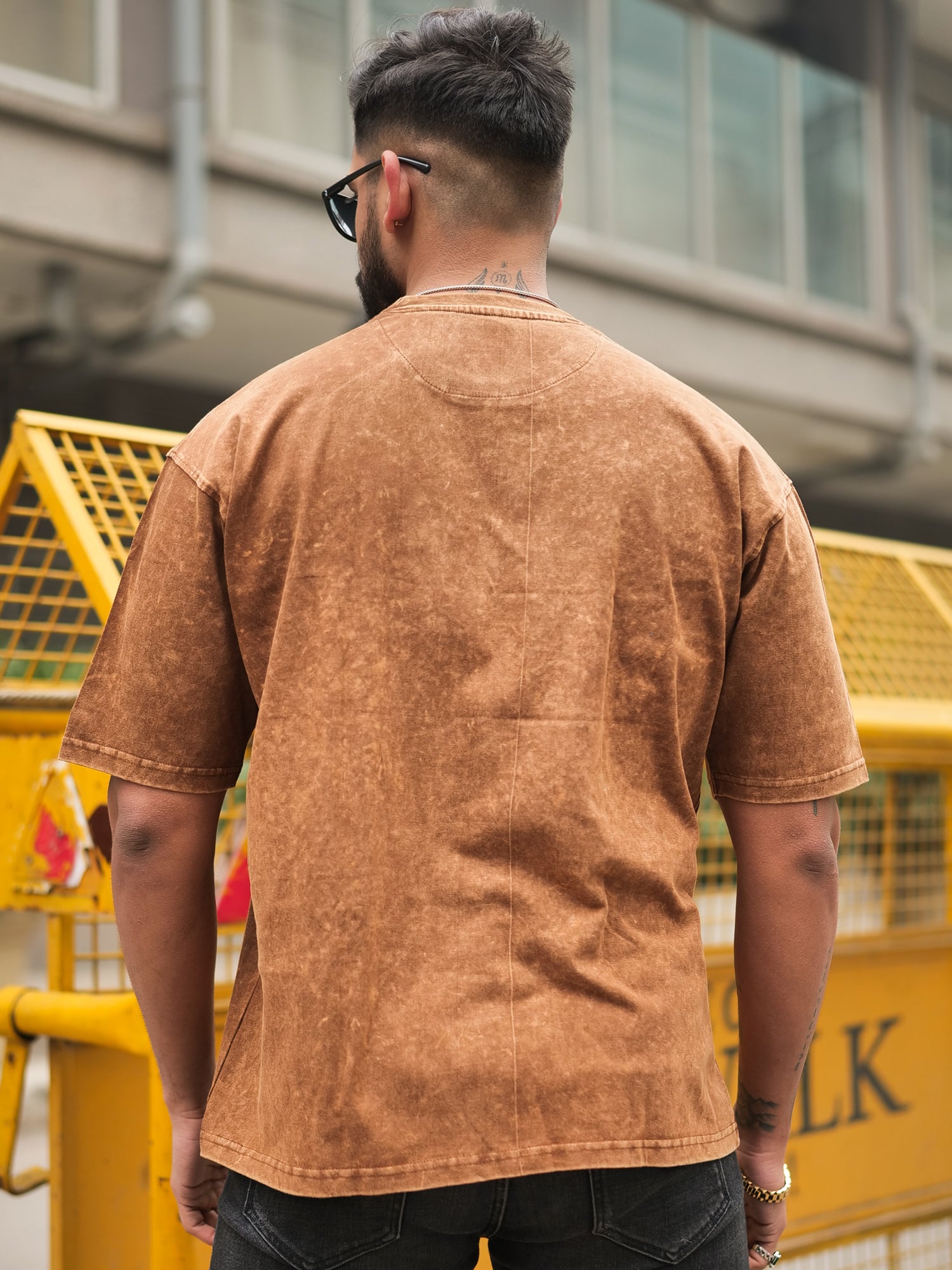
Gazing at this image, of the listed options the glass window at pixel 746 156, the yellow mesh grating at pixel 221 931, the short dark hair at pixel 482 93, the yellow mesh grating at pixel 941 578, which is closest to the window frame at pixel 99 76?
the glass window at pixel 746 156

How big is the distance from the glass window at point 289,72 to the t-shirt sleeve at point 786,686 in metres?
6.99

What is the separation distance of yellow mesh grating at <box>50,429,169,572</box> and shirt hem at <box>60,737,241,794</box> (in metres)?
0.74

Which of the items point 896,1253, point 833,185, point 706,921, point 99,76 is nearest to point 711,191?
point 833,185

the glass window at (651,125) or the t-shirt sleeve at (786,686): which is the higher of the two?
the glass window at (651,125)

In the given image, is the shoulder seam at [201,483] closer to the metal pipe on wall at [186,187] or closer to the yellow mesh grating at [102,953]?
the yellow mesh grating at [102,953]

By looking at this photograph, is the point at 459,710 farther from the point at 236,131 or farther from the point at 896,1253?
the point at 236,131

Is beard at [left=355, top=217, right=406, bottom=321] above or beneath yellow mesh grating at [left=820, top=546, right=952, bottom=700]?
above

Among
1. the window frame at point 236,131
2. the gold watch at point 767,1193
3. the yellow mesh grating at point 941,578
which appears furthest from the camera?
the window frame at point 236,131

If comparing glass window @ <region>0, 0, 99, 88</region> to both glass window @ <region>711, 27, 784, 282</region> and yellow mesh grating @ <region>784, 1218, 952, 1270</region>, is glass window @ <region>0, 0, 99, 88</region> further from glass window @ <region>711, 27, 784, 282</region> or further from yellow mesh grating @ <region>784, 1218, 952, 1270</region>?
yellow mesh grating @ <region>784, 1218, 952, 1270</region>

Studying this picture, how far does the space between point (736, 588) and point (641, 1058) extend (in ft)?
1.49

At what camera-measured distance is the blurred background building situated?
671 centimetres

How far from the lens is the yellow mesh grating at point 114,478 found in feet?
6.50

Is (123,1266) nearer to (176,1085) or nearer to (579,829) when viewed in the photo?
(176,1085)

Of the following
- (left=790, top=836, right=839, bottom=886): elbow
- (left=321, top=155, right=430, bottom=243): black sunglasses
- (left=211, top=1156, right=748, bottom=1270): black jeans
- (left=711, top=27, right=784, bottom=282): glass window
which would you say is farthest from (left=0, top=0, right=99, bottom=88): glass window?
(left=211, top=1156, right=748, bottom=1270): black jeans
